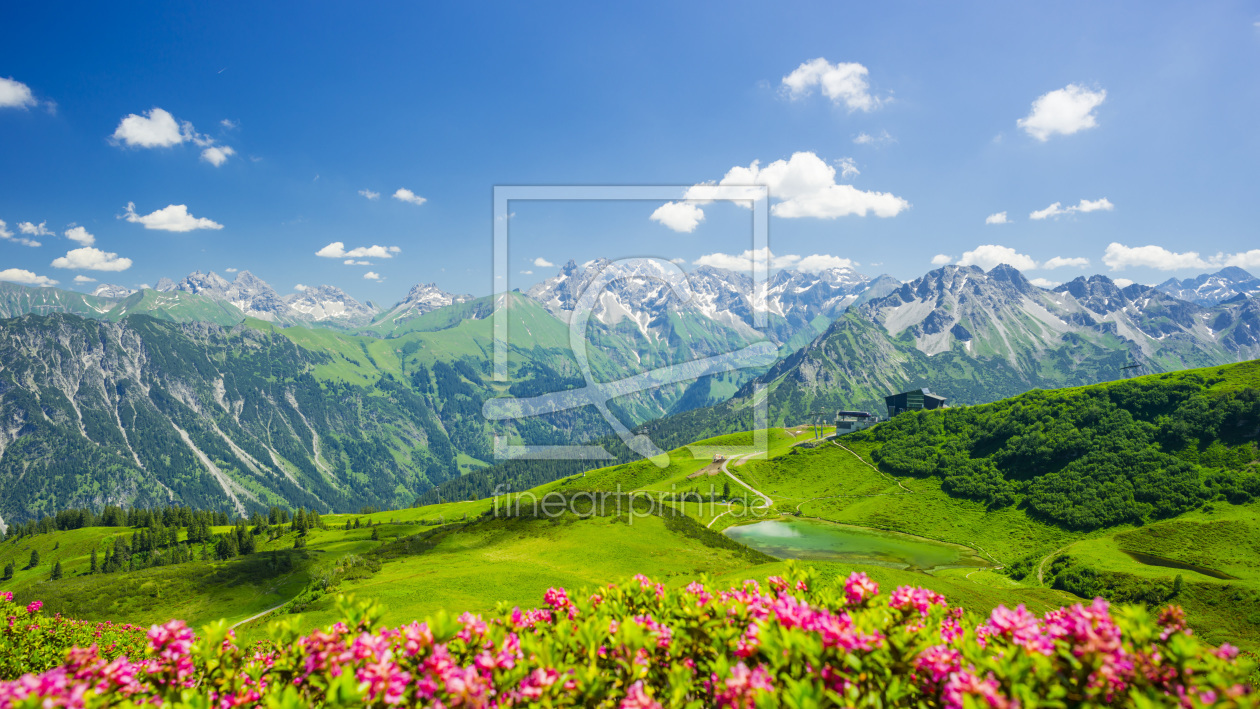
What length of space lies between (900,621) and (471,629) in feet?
22.6

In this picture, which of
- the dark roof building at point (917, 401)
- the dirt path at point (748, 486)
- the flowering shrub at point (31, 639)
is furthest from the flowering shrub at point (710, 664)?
the dark roof building at point (917, 401)

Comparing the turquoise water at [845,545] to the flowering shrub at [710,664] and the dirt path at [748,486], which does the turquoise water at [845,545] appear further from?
the flowering shrub at [710,664]

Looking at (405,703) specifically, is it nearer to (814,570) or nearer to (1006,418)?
(814,570)

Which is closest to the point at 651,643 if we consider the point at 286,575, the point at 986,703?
the point at 986,703

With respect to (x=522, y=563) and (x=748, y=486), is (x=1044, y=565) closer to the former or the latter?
(x=748, y=486)

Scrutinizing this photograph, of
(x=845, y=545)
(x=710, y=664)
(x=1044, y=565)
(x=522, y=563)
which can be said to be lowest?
(x=845, y=545)

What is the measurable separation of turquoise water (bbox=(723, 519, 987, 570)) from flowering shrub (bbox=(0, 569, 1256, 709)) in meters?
79.6

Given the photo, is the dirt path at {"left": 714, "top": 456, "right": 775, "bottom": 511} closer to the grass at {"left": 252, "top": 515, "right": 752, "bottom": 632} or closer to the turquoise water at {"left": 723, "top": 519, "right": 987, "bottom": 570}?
the turquoise water at {"left": 723, "top": 519, "right": 987, "bottom": 570}

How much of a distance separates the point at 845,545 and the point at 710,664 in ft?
325

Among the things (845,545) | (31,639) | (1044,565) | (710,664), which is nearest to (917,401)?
(1044,565)

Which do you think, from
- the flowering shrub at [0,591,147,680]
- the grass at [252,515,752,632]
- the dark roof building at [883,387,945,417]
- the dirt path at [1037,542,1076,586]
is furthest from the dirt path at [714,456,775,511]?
the flowering shrub at [0,591,147,680]

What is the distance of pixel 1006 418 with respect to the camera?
425 ft

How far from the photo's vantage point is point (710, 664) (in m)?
7.09

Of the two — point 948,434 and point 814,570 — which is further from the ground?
point 814,570
